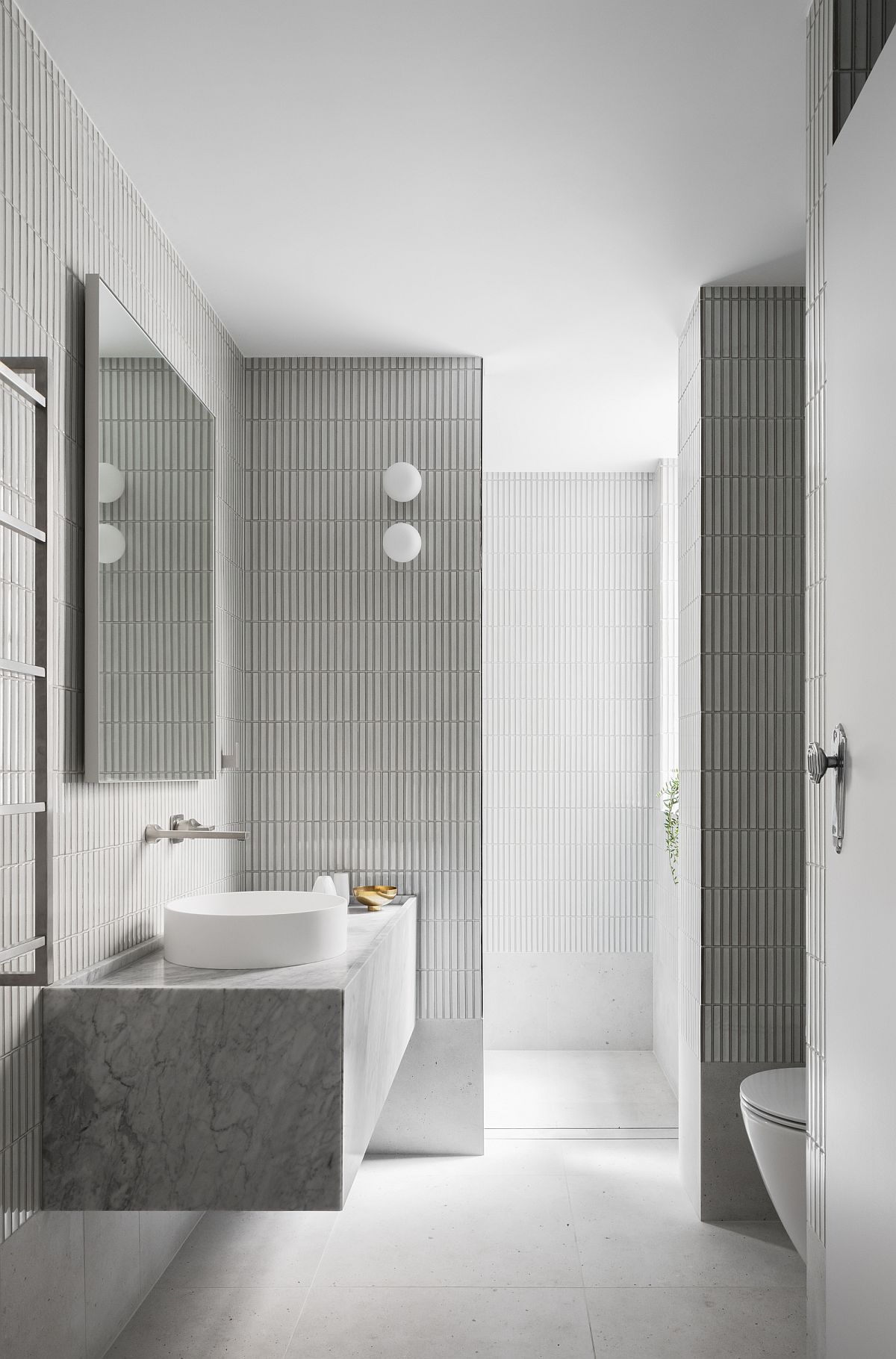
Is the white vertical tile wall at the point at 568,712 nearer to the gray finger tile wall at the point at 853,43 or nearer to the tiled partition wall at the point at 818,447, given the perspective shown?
the tiled partition wall at the point at 818,447

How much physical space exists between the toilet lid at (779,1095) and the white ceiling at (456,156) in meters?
2.16

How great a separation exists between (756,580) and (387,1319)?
2.15 metres

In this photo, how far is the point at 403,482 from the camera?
12.4ft

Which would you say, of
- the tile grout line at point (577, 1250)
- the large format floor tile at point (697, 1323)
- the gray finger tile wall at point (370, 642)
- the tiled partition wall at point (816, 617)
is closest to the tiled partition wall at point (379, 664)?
the gray finger tile wall at point (370, 642)

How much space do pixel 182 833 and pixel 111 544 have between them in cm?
78

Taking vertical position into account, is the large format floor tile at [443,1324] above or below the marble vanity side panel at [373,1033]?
below

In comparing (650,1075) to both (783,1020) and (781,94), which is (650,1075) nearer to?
(783,1020)

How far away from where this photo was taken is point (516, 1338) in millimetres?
2584

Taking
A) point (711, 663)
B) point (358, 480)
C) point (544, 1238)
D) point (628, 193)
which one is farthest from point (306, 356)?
point (544, 1238)

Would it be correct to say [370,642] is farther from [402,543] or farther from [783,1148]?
[783,1148]

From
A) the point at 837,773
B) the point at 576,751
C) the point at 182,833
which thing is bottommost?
the point at 182,833

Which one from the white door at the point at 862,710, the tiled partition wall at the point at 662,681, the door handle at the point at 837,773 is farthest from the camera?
the tiled partition wall at the point at 662,681

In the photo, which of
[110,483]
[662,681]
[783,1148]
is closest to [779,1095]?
[783,1148]

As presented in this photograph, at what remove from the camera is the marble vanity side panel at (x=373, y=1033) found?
234 centimetres
